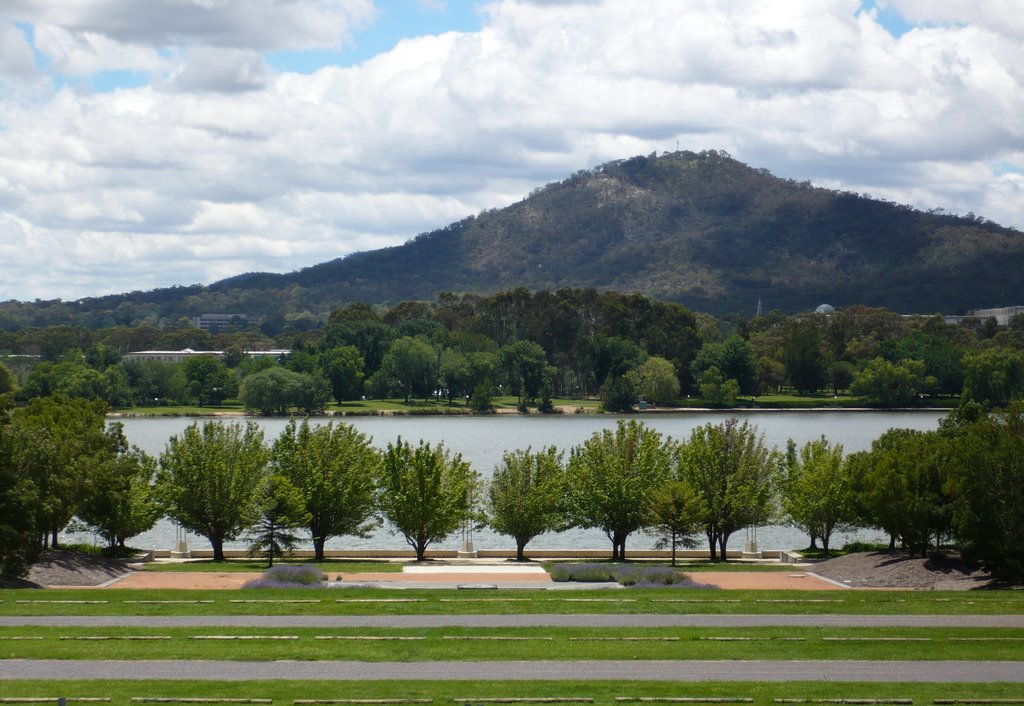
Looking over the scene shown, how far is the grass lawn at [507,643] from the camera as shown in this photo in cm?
2689

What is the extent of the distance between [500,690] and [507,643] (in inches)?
176

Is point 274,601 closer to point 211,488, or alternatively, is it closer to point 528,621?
point 528,621

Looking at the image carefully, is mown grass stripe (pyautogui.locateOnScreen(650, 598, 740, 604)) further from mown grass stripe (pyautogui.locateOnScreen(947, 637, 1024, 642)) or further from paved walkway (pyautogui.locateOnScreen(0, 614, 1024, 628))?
mown grass stripe (pyautogui.locateOnScreen(947, 637, 1024, 642))

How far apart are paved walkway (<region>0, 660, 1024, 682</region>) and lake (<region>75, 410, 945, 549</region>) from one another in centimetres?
3232

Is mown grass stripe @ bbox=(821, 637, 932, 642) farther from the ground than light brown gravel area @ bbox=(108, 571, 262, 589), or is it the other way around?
mown grass stripe @ bbox=(821, 637, 932, 642)

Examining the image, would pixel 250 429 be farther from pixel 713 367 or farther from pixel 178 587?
pixel 713 367

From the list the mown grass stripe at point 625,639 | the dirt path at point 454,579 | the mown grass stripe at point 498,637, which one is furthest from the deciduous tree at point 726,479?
the mown grass stripe at point 498,637

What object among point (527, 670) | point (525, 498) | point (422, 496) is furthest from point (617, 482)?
point (527, 670)

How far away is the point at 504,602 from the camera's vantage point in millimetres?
34438

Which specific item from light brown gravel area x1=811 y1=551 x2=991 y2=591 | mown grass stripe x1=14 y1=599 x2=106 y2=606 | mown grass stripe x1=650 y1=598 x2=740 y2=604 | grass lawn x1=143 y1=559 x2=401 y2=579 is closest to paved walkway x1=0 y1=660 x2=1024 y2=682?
mown grass stripe x1=14 y1=599 x2=106 y2=606

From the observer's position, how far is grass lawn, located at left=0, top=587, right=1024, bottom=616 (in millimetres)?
32719

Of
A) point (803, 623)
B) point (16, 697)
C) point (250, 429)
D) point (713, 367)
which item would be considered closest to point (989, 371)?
point (713, 367)

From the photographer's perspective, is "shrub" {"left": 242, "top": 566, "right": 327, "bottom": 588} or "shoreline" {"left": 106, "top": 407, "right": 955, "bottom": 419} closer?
"shrub" {"left": 242, "top": 566, "right": 327, "bottom": 588}

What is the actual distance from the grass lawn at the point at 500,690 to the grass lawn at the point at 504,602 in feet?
26.7
